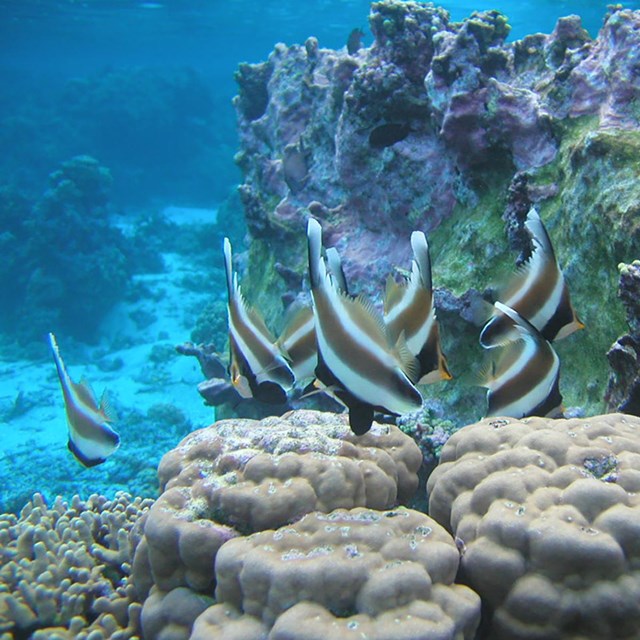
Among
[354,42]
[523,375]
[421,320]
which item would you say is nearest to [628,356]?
[523,375]

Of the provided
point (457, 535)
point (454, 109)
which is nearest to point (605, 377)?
point (457, 535)

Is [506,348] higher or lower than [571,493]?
higher

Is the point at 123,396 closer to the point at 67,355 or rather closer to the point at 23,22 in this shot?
the point at 67,355

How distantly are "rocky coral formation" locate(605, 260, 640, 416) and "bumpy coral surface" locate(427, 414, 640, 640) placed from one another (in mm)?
492

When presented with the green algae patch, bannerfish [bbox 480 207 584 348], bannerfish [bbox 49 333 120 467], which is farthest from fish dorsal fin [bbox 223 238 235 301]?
the green algae patch

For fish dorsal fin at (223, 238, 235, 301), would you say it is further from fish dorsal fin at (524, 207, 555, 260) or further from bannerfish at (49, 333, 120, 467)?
bannerfish at (49, 333, 120, 467)

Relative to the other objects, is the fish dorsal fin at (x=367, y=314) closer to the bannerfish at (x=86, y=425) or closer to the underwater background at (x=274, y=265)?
the underwater background at (x=274, y=265)

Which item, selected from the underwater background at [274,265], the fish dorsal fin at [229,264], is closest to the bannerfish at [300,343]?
the fish dorsal fin at [229,264]

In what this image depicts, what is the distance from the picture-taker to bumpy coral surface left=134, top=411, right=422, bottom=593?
100.0 inches

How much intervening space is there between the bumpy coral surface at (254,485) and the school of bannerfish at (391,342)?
473 millimetres

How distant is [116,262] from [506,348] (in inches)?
713

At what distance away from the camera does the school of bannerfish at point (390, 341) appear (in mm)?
1779

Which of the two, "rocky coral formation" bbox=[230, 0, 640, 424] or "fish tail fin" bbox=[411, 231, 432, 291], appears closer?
"fish tail fin" bbox=[411, 231, 432, 291]

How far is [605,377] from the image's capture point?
3.79 metres
